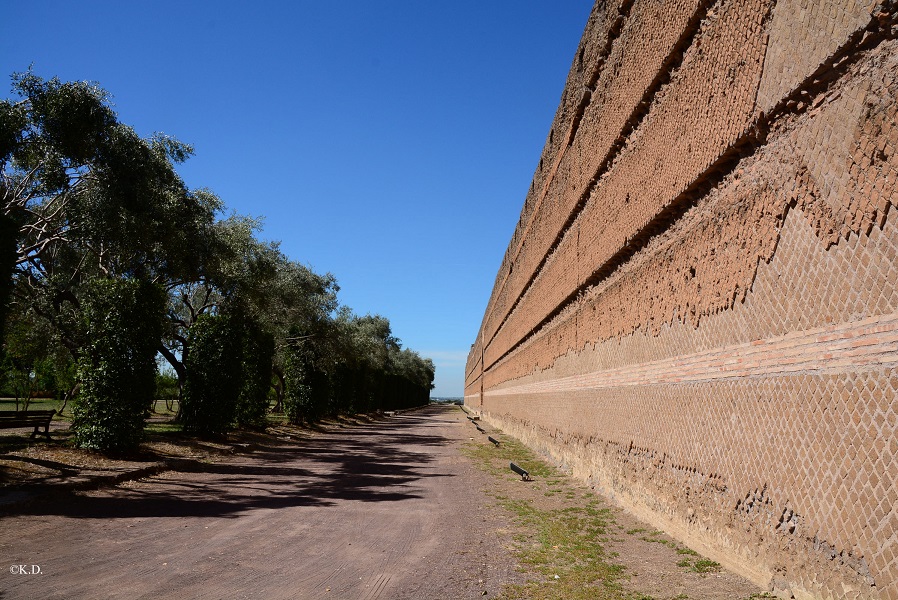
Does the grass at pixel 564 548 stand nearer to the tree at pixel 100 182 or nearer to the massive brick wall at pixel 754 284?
the massive brick wall at pixel 754 284

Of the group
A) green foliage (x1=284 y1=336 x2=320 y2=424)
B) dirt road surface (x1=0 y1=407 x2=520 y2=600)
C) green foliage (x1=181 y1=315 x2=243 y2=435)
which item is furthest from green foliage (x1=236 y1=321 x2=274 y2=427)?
dirt road surface (x1=0 y1=407 x2=520 y2=600)

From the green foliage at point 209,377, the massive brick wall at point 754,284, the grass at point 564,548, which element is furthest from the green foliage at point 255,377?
the massive brick wall at point 754,284

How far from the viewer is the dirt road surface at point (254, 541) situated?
4.68m

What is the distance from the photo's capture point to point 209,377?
16156 millimetres

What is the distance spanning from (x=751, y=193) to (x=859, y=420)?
2.36 m

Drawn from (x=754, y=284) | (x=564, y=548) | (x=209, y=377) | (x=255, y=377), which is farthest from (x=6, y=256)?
(x=255, y=377)

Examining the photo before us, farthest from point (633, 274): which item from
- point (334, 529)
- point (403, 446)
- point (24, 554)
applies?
point (403, 446)

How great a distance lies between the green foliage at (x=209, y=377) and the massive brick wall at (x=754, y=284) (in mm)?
10293

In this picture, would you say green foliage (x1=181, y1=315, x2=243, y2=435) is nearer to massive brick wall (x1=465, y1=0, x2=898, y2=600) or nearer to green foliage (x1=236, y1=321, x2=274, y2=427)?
green foliage (x1=236, y1=321, x2=274, y2=427)

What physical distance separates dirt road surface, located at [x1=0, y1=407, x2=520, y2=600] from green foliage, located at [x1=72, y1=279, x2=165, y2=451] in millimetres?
1581

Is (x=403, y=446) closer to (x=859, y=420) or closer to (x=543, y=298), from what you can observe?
(x=543, y=298)

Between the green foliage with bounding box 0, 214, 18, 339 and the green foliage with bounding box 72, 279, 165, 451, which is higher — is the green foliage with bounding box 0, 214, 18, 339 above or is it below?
above

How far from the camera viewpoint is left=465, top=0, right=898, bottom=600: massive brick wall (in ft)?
11.5

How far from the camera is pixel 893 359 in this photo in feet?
10.8
